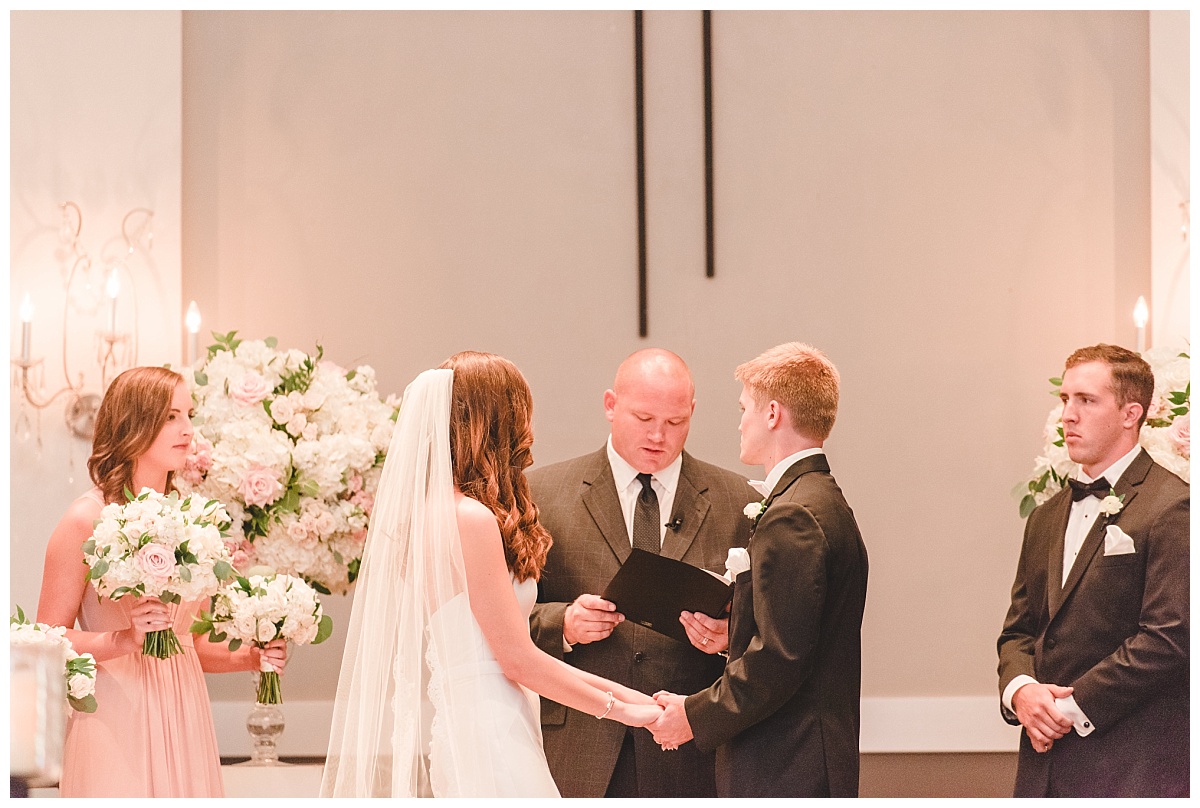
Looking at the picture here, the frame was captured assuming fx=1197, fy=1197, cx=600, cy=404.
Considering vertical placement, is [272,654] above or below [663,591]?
below

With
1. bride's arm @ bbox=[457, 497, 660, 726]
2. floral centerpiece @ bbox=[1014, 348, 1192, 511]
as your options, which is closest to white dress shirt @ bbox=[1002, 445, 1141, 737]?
floral centerpiece @ bbox=[1014, 348, 1192, 511]

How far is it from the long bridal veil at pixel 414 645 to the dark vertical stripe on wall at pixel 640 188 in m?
Result: 1.61

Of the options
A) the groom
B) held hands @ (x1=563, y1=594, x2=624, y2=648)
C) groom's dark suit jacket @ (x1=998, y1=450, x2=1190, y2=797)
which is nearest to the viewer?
the groom

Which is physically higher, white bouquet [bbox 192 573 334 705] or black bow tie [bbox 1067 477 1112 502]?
black bow tie [bbox 1067 477 1112 502]

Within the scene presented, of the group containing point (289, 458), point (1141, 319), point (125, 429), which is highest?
point (1141, 319)

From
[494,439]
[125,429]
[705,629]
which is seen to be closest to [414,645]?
[494,439]

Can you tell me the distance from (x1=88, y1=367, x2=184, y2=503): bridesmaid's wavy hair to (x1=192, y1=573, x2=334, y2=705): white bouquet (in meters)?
0.41

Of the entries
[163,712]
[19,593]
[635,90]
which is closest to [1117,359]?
[635,90]

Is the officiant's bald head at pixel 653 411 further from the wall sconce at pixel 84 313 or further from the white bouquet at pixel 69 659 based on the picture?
the wall sconce at pixel 84 313

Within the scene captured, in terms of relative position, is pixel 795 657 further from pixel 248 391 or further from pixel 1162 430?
pixel 248 391

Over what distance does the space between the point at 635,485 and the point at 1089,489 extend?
129cm

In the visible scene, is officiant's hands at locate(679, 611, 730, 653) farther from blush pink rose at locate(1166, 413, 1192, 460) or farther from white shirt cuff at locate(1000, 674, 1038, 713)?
blush pink rose at locate(1166, 413, 1192, 460)

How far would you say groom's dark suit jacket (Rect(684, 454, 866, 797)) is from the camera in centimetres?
286

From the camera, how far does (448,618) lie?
2861 mm
